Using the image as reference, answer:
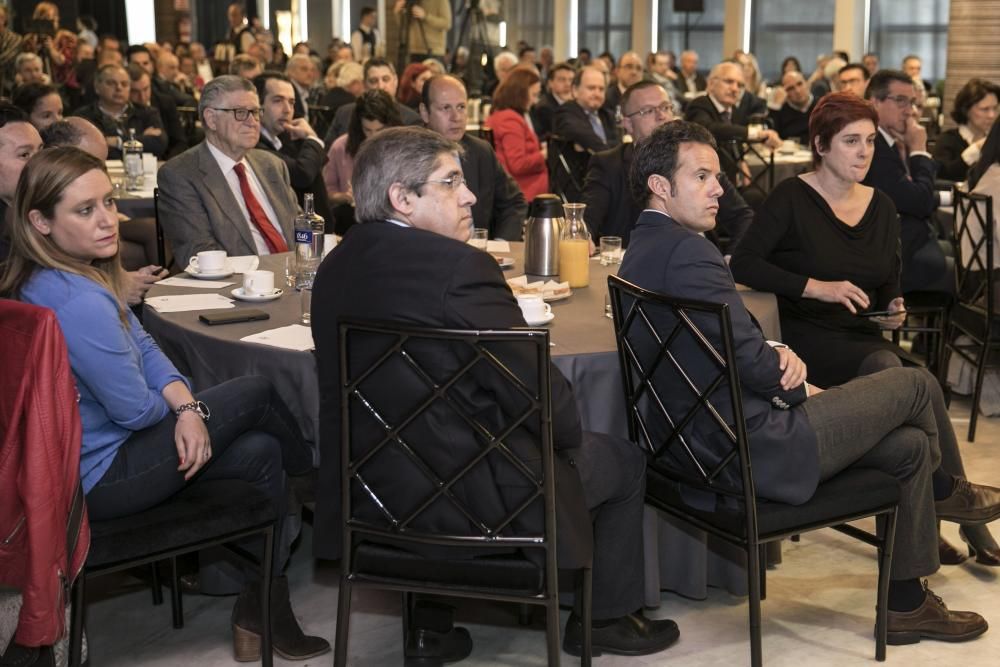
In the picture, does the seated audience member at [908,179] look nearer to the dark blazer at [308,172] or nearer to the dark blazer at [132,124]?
the dark blazer at [308,172]

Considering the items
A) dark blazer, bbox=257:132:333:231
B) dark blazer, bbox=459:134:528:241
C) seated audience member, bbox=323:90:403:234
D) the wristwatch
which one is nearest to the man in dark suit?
dark blazer, bbox=257:132:333:231

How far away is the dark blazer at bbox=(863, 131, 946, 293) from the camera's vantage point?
15.1 ft

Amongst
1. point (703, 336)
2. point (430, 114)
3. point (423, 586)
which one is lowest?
point (423, 586)

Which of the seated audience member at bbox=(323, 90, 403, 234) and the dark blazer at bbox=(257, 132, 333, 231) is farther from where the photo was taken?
the seated audience member at bbox=(323, 90, 403, 234)

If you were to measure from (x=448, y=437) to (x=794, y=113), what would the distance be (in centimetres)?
733

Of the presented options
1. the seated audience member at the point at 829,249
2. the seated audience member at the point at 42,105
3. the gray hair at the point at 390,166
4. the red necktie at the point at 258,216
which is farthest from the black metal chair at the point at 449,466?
the seated audience member at the point at 42,105

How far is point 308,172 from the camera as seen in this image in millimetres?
5156

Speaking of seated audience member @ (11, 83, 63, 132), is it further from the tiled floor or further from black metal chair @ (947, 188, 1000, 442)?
black metal chair @ (947, 188, 1000, 442)

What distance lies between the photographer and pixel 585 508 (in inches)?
92.4

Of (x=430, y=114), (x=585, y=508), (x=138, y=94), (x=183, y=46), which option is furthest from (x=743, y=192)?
(x=183, y=46)

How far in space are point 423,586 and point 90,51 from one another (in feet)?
39.5

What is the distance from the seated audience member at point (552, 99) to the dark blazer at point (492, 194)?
3.93 m

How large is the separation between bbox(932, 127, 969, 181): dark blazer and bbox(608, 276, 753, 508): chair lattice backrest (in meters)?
4.20

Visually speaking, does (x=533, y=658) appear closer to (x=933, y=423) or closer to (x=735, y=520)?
(x=735, y=520)
